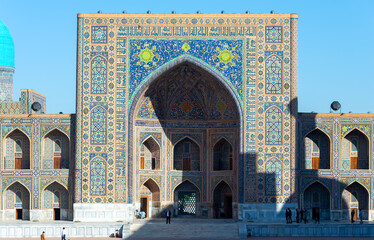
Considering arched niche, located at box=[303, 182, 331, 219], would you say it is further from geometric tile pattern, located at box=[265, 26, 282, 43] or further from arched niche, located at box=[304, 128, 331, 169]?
geometric tile pattern, located at box=[265, 26, 282, 43]

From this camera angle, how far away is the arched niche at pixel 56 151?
29.0 meters

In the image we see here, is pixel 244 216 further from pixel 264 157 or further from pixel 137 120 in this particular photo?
pixel 137 120

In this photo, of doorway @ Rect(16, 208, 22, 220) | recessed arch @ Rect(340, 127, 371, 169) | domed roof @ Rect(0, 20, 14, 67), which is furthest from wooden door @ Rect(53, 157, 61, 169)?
recessed arch @ Rect(340, 127, 371, 169)

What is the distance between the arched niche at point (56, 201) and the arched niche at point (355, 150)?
35.5 ft

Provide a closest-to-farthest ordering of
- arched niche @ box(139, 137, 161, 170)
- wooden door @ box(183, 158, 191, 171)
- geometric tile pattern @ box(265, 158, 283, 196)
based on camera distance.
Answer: geometric tile pattern @ box(265, 158, 283, 196) < arched niche @ box(139, 137, 161, 170) < wooden door @ box(183, 158, 191, 171)

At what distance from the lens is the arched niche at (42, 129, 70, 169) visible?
2903 cm

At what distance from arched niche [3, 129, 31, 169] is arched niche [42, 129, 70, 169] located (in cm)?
72

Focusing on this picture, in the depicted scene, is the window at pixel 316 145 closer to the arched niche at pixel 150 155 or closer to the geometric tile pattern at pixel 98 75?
the arched niche at pixel 150 155

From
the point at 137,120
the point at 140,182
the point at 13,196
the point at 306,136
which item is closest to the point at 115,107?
the point at 137,120

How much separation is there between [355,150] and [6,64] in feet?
59.0

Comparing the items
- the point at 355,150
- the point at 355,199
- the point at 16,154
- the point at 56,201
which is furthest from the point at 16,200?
the point at 355,150

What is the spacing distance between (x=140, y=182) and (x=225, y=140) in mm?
3722

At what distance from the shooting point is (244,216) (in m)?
27.2

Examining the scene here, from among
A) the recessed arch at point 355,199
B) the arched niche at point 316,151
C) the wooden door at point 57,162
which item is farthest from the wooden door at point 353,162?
the wooden door at point 57,162
